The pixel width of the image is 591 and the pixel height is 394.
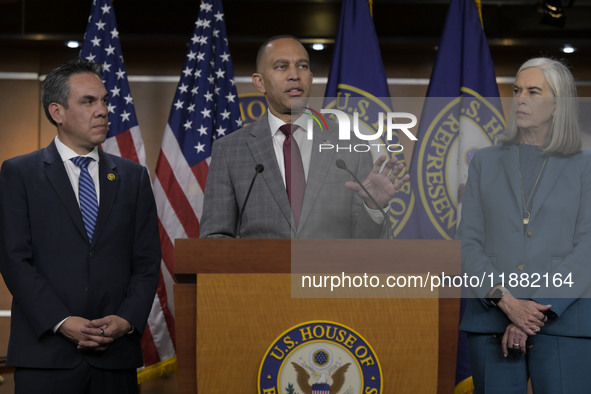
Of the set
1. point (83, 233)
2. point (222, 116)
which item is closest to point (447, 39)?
point (222, 116)

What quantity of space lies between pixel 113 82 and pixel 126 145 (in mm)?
369

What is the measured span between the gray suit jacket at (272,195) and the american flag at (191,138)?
127 centimetres

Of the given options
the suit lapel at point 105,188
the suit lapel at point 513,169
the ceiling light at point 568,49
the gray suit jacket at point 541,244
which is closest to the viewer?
the gray suit jacket at point 541,244

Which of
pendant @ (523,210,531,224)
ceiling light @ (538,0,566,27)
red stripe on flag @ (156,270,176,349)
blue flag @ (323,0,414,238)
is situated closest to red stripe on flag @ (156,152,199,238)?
red stripe on flag @ (156,270,176,349)

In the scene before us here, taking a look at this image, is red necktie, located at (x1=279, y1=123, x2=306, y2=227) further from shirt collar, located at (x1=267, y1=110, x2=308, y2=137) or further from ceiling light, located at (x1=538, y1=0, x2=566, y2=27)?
ceiling light, located at (x1=538, y1=0, x2=566, y2=27)

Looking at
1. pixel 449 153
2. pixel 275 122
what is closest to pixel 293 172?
pixel 275 122

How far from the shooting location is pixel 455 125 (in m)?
3.49

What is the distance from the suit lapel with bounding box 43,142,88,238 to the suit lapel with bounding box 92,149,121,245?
2.3 inches

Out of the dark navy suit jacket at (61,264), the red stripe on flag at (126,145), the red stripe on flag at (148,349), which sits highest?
the red stripe on flag at (126,145)

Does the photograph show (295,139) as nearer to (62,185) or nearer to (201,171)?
(62,185)

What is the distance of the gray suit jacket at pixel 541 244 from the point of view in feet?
7.50

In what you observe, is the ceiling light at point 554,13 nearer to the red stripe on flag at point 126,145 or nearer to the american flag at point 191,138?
the american flag at point 191,138

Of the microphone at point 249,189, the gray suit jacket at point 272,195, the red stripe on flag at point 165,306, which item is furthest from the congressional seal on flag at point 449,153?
the red stripe on flag at point 165,306

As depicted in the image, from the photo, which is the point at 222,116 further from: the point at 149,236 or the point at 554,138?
the point at 554,138
